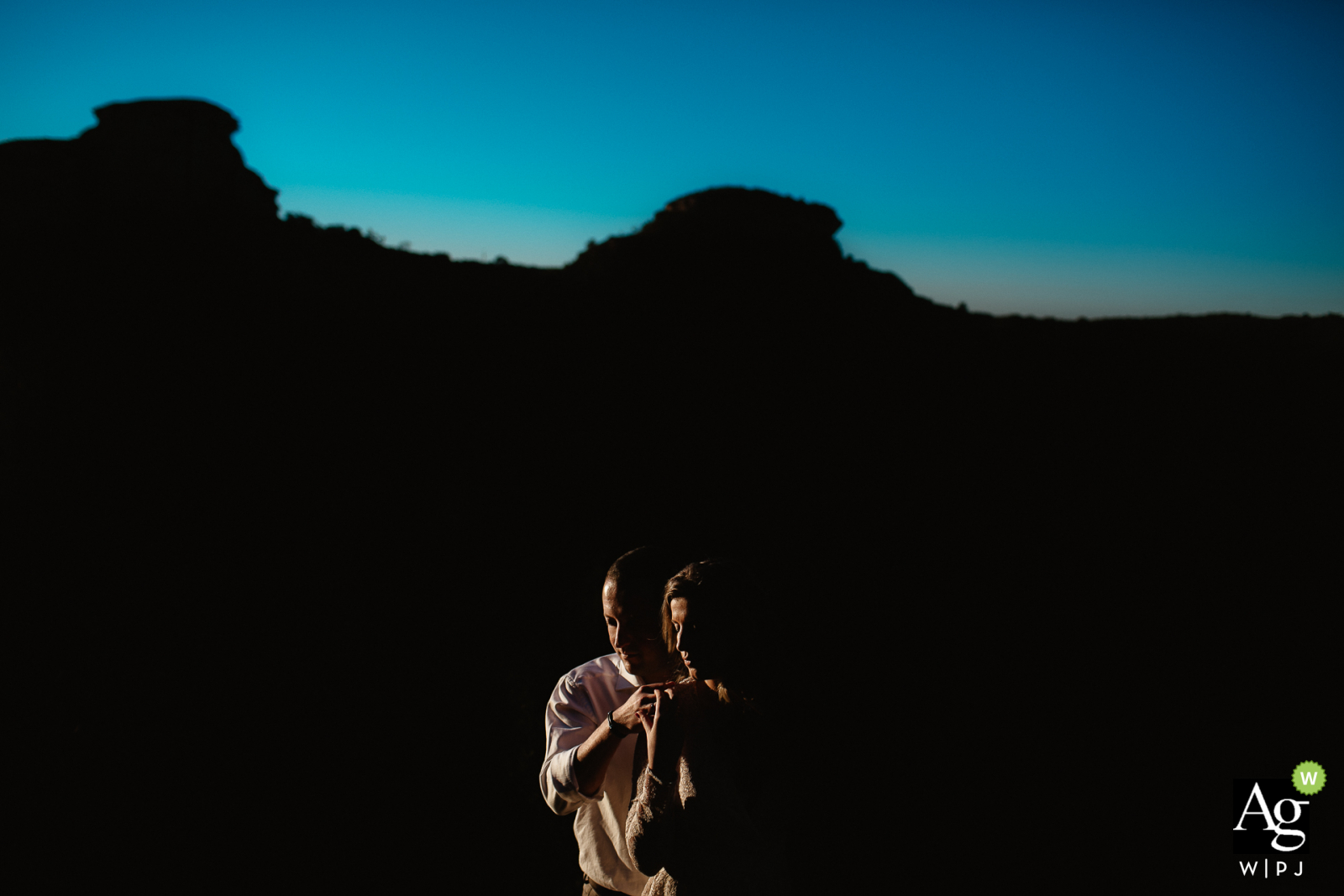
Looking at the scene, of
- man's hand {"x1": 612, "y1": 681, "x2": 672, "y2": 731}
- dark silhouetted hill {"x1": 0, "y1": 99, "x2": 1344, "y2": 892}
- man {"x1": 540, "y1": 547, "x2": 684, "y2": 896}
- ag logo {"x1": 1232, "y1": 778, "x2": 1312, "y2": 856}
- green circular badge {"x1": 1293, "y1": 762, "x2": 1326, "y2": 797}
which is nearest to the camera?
man's hand {"x1": 612, "y1": 681, "x2": 672, "y2": 731}

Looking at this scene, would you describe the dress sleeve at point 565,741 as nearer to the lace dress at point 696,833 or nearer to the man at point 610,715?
the man at point 610,715

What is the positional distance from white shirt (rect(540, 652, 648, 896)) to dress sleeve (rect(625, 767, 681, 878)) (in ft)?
0.51

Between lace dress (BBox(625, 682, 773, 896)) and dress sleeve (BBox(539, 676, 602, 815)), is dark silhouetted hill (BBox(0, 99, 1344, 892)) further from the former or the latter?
lace dress (BBox(625, 682, 773, 896))

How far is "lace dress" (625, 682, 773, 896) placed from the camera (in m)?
1.49

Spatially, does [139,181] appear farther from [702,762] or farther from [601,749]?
[702,762]

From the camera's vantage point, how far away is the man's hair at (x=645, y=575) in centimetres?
180

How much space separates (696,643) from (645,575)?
0.29 metres

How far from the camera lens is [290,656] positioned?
6820 mm

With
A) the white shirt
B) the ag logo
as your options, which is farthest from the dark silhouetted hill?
the white shirt

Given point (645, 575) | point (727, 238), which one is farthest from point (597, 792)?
point (727, 238)

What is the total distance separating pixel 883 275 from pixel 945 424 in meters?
4.09

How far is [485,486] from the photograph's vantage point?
8.55 m

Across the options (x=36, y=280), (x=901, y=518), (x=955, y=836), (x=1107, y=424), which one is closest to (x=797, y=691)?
(x=955, y=836)

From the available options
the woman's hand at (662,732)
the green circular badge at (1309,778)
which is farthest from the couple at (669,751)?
the green circular badge at (1309,778)
